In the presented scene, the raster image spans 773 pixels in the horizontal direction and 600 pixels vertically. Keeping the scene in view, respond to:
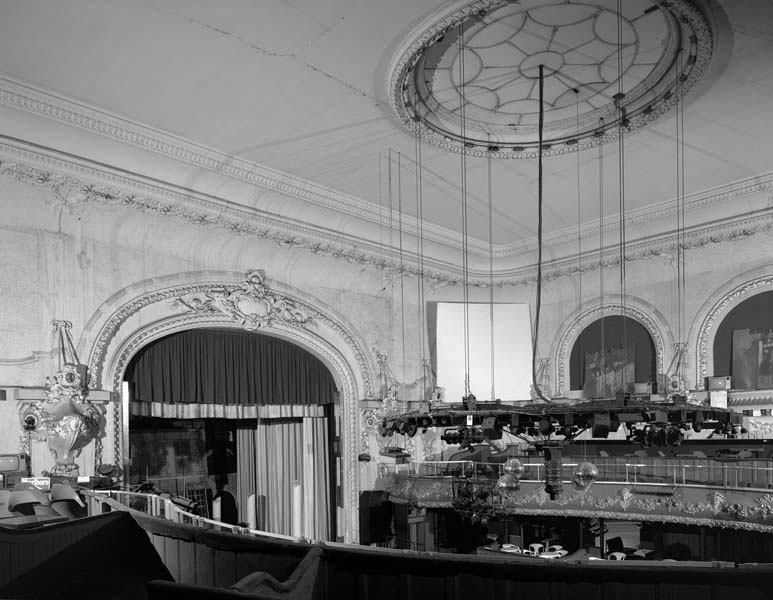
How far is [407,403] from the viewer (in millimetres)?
14391

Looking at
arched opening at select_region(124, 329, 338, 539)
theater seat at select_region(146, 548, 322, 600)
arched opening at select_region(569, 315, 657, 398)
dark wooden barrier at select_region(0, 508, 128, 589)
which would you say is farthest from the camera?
arched opening at select_region(569, 315, 657, 398)

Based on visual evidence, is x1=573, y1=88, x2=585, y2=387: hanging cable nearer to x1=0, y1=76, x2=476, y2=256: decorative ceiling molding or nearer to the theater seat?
x1=0, y1=76, x2=476, y2=256: decorative ceiling molding

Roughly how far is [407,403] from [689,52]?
29.2 feet

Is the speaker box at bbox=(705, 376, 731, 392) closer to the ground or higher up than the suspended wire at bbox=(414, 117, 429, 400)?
closer to the ground

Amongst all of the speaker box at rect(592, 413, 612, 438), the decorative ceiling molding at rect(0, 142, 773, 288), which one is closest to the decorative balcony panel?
the speaker box at rect(592, 413, 612, 438)

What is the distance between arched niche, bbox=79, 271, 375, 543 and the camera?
10.2 meters

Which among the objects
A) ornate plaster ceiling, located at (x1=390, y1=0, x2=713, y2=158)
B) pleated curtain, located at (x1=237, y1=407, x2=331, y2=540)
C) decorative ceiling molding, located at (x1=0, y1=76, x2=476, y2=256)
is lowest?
pleated curtain, located at (x1=237, y1=407, x2=331, y2=540)

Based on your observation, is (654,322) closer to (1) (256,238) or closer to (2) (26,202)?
(1) (256,238)

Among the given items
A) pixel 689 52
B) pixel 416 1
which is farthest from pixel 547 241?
pixel 416 1

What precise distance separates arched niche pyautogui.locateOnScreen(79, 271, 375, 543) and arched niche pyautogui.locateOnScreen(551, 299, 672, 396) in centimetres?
471

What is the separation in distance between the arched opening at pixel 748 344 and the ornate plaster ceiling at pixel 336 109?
6.12 ft

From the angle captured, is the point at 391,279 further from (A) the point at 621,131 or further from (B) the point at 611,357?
(A) the point at 621,131

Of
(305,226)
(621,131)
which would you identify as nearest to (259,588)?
(621,131)

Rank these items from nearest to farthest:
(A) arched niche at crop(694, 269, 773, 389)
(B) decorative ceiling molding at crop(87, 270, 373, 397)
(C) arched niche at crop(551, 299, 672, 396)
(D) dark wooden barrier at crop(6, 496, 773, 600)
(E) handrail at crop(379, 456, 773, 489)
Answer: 1. (D) dark wooden barrier at crop(6, 496, 773, 600)
2. (B) decorative ceiling molding at crop(87, 270, 373, 397)
3. (E) handrail at crop(379, 456, 773, 489)
4. (A) arched niche at crop(694, 269, 773, 389)
5. (C) arched niche at crop(551, 299, 672, 396)
